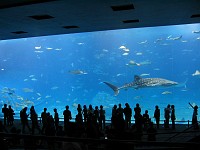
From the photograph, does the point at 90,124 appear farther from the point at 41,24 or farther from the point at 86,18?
the point at 41,24

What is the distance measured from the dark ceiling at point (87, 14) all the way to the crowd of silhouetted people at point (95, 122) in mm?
3654

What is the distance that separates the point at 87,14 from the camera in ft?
32.0

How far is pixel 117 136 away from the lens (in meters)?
2.92

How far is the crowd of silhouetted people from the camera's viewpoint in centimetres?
376

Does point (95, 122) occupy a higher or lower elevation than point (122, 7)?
lower

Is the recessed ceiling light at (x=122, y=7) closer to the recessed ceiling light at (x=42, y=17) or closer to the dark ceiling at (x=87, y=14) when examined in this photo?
the dark ceiling at (x=87, y=14)

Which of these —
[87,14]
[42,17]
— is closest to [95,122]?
[87,14]

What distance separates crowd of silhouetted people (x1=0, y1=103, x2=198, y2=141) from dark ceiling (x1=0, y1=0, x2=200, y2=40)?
12.0 feet

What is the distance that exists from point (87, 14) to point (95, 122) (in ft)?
13.9

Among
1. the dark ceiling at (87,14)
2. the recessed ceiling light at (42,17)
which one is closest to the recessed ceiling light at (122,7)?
the dark ceiling at (87,14)

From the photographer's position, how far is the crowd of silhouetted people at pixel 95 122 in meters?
3.76

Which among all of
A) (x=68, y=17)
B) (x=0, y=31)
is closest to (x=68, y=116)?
(x=68, y=17)

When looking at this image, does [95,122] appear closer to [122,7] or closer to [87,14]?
[122,7]

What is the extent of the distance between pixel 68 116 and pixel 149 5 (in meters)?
5.54
